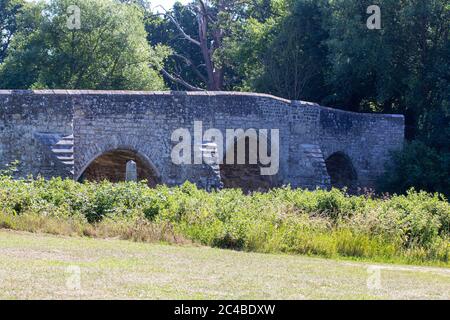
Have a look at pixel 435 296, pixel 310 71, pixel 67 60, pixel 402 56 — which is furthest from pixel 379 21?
pixel 435 296

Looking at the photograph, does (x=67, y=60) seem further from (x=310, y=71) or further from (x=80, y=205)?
(x=80, y=205)

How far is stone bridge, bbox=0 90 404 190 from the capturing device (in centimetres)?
2367

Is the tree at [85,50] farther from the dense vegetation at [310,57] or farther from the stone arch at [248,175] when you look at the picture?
the stone arch at [248,175]

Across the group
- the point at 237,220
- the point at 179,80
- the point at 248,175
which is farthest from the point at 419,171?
the point at 179,80

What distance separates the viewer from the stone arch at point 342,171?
32.6 meters

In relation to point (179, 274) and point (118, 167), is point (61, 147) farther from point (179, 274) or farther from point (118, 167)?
point (179, 274)

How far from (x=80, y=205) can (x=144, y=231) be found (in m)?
1.89

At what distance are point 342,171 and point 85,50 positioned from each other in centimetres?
1133

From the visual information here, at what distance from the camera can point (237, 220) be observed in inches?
666

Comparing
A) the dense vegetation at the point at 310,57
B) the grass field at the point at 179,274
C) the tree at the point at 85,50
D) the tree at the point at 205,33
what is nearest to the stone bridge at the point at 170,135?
the dense vegetation at the point at 310,57

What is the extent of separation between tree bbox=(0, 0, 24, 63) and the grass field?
34.5m

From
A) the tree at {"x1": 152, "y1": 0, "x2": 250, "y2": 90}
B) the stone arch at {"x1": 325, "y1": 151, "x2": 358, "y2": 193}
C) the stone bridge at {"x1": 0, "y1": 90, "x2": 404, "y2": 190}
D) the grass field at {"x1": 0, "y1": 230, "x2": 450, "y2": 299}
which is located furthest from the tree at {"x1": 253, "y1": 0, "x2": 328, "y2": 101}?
the grass field at {"x1": 0, "y1": 230, "x2": 450, "y2": 299}

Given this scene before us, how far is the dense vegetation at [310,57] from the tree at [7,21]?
126 centimetres

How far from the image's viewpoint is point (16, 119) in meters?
23.6
